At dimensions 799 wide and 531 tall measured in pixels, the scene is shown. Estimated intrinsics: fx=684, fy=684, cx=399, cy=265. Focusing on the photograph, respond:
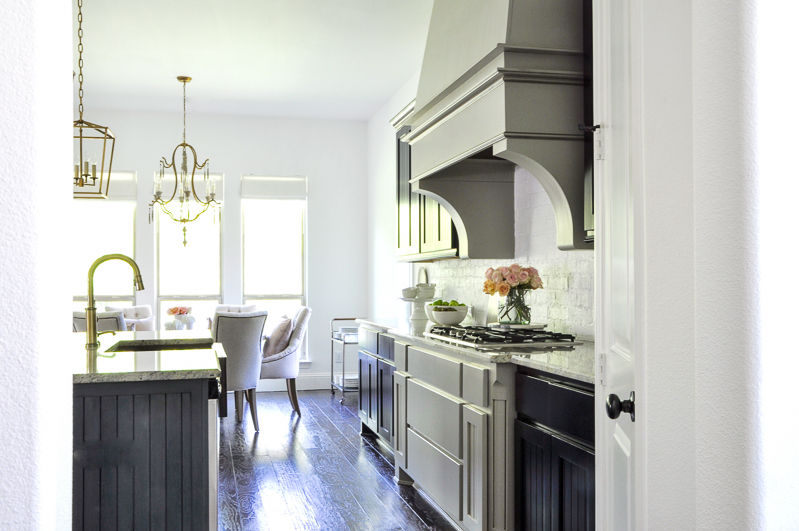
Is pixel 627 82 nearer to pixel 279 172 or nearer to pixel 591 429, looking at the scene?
pixel 591 429

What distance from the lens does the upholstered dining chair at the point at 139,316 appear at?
6677 mm

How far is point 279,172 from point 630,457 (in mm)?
6514

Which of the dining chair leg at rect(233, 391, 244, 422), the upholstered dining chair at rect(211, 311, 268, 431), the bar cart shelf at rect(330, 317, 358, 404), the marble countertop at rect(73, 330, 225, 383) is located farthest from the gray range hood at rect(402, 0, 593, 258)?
the bar cart shelf at rect(330, 317, 358, 404)

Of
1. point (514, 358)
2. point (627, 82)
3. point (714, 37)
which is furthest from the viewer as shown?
point (514, 358)

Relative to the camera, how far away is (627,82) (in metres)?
1.51

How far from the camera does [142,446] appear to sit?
7.40 feet

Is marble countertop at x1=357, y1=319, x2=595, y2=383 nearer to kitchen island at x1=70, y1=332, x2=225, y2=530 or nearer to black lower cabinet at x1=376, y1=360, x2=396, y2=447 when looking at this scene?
kitchen island at x1=70, y1=332, x2=225, y2=530

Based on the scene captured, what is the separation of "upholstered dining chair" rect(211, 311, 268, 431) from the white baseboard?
2086 millimetres

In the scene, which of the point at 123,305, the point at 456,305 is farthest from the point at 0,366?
the point at 123,305

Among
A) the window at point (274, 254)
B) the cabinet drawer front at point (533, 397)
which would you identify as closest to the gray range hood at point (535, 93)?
the cabinet drawer front at point (533, 397)

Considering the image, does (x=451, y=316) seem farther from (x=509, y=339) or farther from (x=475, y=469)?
(x=475, y=469)

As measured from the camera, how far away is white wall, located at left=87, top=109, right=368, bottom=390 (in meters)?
7.20

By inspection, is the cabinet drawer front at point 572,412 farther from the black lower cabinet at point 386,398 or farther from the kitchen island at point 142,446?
the black lower cabinet at point 386,398

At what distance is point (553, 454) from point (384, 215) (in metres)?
4.90
